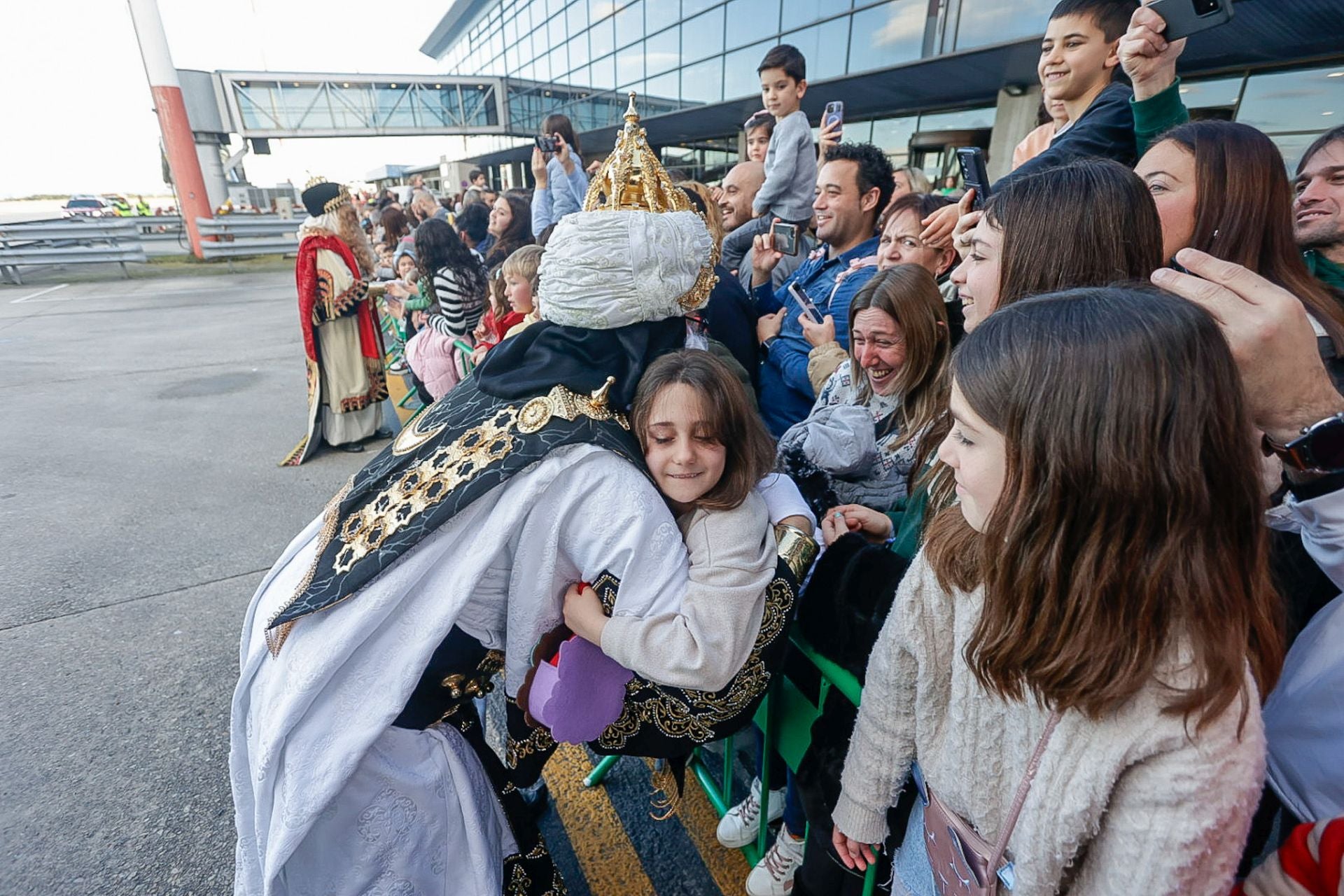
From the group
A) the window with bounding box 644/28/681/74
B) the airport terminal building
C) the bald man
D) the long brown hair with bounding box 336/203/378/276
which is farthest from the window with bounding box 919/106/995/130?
the long brown hair with bounding box 336/203/378/276

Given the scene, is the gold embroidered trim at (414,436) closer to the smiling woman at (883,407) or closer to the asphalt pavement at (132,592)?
the smiling woman at (883,407)

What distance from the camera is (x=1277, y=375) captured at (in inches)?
37.5

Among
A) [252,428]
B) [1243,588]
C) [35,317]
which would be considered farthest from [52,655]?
[35,317]

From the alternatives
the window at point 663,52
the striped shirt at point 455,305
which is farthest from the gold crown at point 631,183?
the window at point 663,52

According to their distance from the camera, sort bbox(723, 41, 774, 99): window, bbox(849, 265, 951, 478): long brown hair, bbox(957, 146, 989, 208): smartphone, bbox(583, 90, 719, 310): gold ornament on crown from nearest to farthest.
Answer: bbox(583, 90, 719, 310): gold ornament on crown, bbox(957, 146, 989, 208): smartphone, bbox(849, 265, 951, 478): long brown hair, bbox(723, 41, 774, 99): window

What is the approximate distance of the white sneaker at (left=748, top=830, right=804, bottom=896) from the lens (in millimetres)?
1805

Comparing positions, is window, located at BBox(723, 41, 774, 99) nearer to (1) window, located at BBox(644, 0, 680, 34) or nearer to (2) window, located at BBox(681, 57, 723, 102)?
(2) window, located at BBox(681, 57, 723, 102)

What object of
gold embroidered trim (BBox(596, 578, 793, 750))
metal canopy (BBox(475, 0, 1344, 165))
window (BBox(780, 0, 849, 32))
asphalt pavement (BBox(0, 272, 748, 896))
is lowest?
asphalt pavement (BBox(0, 272, 748, 896))

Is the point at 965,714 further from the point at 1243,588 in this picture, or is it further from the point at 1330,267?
the point at 1330,267

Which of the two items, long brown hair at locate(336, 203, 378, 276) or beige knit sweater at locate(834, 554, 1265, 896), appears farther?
long brown hair at locate(336, 203, 378, 276)

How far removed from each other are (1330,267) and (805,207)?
256 cm

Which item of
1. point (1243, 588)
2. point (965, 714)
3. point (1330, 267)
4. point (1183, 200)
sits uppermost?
point (1183, 200)

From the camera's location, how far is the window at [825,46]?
9.77m

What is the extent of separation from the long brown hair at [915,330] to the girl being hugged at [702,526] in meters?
0.61
